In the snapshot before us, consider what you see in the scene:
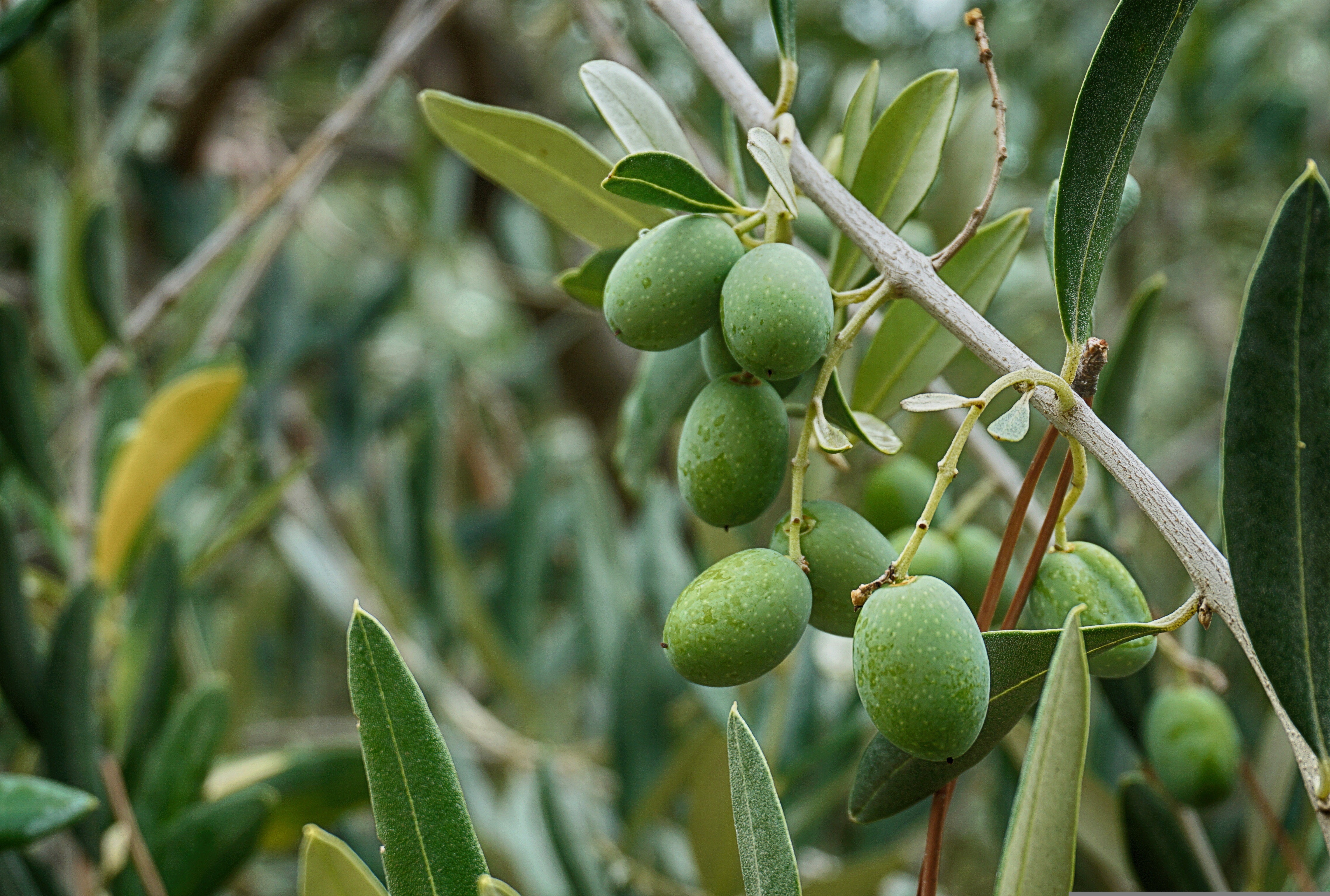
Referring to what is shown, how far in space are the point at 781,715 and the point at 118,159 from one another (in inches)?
54.3

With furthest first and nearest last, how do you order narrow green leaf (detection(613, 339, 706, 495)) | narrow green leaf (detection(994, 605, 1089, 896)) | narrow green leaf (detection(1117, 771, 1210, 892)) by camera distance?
narrow green leaf (detection(1117, 771, 1210, 892)), narrow green leaf (detection(613, 339, 706, 495)), narrow green leaf (detection(994, 605, 1089, 896))

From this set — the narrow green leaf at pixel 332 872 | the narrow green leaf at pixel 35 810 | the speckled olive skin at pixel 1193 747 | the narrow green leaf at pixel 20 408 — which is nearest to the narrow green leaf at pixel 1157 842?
the speckled olive skin at pixel 1193 747

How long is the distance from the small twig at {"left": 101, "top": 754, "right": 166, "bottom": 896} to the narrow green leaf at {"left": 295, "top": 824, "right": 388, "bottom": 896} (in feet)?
1.54

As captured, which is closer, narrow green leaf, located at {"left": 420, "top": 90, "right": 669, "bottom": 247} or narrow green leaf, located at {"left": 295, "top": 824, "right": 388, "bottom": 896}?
narrow green leaf, located at {"left": 295, "top": 824, "right": 388, "bottom": 896}

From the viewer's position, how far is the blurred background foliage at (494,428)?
42.1 inches

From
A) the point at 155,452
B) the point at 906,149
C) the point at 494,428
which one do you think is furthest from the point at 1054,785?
the point at 494,428

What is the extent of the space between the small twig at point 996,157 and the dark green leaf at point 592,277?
225 millimetres

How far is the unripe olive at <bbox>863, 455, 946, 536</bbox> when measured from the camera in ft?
2.67

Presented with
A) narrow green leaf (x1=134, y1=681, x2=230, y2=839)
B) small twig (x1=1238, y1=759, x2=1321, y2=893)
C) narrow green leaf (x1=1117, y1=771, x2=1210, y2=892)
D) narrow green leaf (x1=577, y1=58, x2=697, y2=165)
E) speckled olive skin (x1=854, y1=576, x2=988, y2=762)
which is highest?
narrow green leaf (x1=577, y1=58, x2=697, y2=165)

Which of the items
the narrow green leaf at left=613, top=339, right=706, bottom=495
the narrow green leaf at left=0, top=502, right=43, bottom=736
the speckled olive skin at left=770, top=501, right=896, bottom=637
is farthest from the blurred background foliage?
the speckled olive skin at left=770, top=501, right=896, bottom=637

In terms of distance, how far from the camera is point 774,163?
0.45m

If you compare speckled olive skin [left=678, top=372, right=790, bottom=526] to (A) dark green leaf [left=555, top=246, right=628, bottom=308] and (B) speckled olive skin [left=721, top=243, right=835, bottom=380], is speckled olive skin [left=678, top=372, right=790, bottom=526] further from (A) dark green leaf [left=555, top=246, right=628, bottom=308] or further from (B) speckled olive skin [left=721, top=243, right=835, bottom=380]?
(A) dark green leaf [left=555, top=246, right=628, bottom=308]

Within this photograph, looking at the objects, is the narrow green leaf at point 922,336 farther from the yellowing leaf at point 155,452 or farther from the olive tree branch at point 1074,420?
the yellowing leaf at point 155,452

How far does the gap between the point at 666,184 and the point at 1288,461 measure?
28cm
